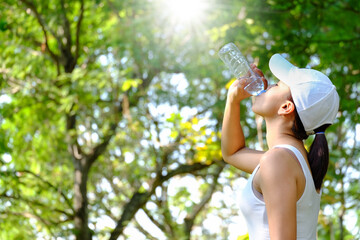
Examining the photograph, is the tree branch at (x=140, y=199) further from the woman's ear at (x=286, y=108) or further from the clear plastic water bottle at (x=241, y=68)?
the woman's ear at (x=286, y=108)

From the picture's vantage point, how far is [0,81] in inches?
251

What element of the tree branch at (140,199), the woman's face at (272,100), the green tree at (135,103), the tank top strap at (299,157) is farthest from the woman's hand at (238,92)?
the tree branch at (140,199)

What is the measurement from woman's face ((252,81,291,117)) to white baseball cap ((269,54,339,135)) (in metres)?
0.03

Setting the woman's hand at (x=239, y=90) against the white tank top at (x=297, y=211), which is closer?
the white tank top at (x=297, y=211)

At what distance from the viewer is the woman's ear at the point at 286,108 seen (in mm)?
1878

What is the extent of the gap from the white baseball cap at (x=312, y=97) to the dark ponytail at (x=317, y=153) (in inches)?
1.0

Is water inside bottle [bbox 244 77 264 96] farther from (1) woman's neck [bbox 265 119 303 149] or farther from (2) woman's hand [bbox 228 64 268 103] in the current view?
(1) woman's neck [bbox 265 119 303 149]

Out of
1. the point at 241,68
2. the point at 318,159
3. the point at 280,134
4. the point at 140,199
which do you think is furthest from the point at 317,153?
the point at 140,199

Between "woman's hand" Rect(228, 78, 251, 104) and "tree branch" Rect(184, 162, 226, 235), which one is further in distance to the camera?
"tree branch" Rect(184, 162, 226, 235)

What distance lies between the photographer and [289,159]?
1.73 metres

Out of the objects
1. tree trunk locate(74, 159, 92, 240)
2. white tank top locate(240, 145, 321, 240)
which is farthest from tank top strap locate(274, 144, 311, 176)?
tree trunk locate(74, 159, 92, 240)

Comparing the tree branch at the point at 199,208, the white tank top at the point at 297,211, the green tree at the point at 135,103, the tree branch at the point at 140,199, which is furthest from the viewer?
the tree branch at the point at 140,199

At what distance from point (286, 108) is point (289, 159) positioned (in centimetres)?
24

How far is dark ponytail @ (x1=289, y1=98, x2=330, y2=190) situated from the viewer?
6.03ft
